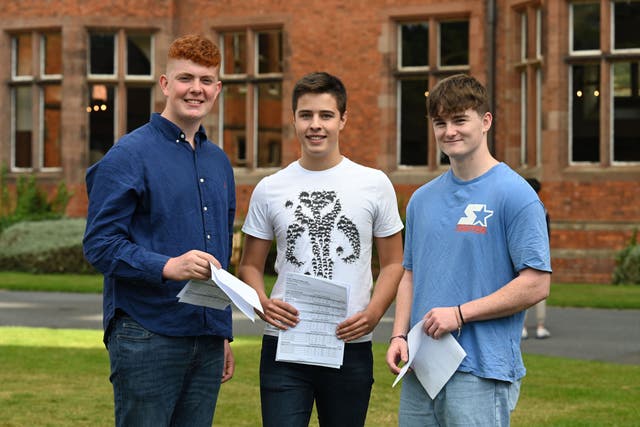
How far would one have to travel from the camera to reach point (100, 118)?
2348cm

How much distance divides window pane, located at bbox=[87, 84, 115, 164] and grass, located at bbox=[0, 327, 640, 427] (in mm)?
12379

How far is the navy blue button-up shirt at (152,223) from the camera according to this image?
395 centimetres

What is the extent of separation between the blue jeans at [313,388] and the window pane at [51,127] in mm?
19917

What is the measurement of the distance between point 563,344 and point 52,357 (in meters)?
4.51

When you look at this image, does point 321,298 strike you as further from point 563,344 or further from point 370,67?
point 370,67

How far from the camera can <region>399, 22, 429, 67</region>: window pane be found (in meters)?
21.6

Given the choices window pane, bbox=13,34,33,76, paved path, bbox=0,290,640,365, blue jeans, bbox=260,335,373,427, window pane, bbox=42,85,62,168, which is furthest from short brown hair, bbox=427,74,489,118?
window pane, bbox=13,34,33,76

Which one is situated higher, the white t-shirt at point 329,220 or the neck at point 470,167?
the neck at point 470,167

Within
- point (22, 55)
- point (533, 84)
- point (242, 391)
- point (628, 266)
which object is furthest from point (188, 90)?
point (22, 55)

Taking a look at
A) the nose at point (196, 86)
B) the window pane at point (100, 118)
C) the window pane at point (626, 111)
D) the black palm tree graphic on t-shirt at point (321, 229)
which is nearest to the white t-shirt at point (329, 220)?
the black palm tree graphic on t-shirt at point (321, 229)

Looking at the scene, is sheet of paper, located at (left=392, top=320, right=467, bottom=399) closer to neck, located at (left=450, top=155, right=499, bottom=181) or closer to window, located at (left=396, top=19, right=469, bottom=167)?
neck, located at (left=450, top=155, right=499, bottom=181)

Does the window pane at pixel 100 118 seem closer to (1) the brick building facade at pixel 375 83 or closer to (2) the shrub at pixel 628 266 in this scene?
(1) the brick building facade at pixel 375 83

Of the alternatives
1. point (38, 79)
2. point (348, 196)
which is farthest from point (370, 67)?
point (348, 196)

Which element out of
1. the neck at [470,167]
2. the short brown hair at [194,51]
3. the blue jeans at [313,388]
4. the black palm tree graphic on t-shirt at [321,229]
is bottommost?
the blue jeans at [313,388]
